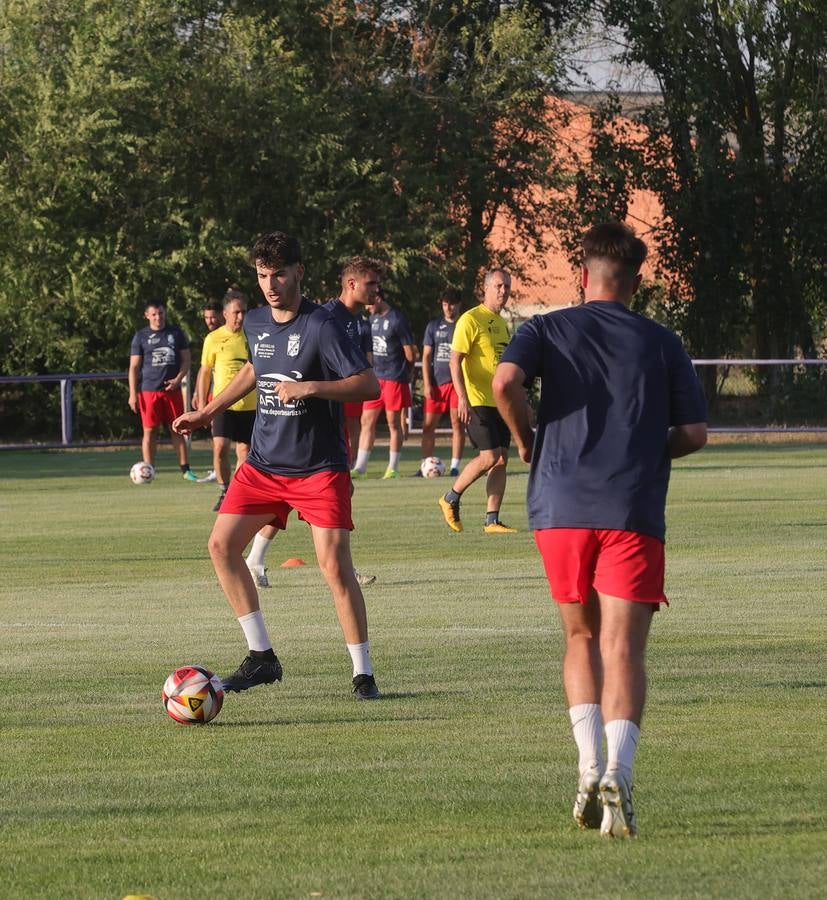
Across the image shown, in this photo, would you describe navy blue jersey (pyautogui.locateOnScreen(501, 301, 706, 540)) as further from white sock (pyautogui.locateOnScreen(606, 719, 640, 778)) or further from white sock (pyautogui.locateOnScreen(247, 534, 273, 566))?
white sock (pyautogui.locateOnScreen(247, 534, 273, 566))

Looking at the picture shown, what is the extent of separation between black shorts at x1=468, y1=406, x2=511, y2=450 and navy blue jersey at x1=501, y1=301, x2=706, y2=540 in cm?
1102

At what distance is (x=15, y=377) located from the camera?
32.8 m

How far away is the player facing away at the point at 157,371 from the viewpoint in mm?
24797

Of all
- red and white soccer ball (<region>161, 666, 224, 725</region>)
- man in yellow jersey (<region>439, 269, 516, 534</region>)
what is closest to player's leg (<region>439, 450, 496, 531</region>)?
man in yellow jersey (<region>439, 269, 516, 534</region>)

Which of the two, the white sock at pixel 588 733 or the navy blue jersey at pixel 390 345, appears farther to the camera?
the navy blue jersey at pixel 390 345

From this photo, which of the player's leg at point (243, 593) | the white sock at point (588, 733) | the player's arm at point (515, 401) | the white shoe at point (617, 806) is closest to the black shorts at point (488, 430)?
the player's leg at point (243, 593)

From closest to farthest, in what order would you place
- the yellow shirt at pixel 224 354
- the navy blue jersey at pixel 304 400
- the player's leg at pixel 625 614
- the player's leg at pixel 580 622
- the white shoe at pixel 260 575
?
the player's leg at pixel 625 614, the player's leg at pixel 580 622, the navy blue jersey at pixel 304 400, the white shoe at pixel 260 575, the yellow shirt at pixel 224 354

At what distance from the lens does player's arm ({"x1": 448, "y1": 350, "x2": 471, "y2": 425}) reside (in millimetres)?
17578

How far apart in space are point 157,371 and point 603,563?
64.2ft

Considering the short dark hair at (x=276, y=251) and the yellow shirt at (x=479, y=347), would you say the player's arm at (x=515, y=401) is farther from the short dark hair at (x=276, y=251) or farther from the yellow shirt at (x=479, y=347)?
the yellow shirt at (x=479, y=347)

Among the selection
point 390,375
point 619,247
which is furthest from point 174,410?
point 619,247

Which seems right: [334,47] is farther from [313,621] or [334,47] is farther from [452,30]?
[313,621]

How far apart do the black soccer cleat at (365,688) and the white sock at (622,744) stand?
296cm

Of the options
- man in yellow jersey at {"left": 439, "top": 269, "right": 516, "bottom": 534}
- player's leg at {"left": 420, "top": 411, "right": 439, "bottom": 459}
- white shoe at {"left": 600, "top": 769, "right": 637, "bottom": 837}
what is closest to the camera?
white shoe at {"left": 600, "top": 769, "right": 637, "bottom": 837}
